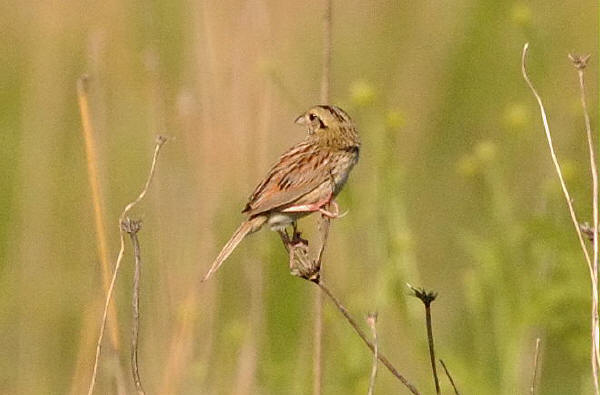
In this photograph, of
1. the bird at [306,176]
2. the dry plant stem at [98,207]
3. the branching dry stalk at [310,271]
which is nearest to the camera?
the branching dry stalk at [310,271]

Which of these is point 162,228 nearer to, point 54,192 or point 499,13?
point 54,192

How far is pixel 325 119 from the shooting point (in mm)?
6262

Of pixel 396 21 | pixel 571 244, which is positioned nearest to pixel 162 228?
pixel 571 244

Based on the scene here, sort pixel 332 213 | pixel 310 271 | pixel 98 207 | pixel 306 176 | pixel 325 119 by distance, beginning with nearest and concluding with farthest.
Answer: pixel 310 271 < pixel 332 213 < pixel 98 207 < pixel 306 176 < pixel 325 119

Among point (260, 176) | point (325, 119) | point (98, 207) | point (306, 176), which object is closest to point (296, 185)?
point (306, 176)

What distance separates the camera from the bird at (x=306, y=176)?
6082mm

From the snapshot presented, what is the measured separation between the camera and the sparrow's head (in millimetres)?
6184

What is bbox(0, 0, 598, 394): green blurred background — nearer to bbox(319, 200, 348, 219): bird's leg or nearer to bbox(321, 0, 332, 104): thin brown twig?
bbox(319, 200, 348, 219): bird's leg

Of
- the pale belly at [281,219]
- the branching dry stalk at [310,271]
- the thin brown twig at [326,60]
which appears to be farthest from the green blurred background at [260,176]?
the branching dry stalk at [310,271]

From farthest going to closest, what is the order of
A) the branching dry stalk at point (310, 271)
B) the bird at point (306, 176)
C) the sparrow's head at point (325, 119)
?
the sparrow's head at point (325, 119) → the bird at point (306, 176) → the branching dry stalk at point (310, 271)

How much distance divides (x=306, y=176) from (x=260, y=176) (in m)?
1.34

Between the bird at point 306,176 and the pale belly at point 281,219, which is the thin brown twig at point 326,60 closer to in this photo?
the bird at point 306,176

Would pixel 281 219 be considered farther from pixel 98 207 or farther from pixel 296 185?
pixel 98 207

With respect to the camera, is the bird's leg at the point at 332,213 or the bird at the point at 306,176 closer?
the bird's leg at the point at 332,213
